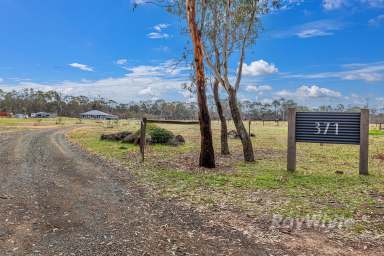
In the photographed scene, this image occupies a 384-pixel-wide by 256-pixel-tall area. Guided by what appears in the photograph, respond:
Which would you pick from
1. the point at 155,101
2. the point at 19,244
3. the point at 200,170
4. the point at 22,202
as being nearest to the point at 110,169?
the point at 200,170

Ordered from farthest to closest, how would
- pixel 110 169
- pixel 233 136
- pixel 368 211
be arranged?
1. pixel 233 136
2. pixel 110 169
3. pixel 368 211

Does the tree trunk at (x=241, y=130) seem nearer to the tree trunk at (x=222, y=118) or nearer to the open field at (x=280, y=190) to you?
the open field at (x=280, y=190)

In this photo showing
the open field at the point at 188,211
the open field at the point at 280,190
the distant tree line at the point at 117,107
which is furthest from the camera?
the distant tree line at the point at 117,107

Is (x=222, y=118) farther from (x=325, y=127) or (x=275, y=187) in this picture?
(x=275, y=187)

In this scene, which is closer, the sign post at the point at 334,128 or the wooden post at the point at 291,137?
the sign post at the point at 334,128

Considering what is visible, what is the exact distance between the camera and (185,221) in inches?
207

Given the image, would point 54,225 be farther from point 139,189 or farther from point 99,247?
point 139,189

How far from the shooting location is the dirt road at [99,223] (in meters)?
4.11

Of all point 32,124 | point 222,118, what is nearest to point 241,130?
point 222,118

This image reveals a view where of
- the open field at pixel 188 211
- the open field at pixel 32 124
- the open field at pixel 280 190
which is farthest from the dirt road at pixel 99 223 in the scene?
the open field at pixel 32 124

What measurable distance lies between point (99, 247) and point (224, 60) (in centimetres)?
1037

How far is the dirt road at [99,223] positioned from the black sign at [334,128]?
16.5 ft

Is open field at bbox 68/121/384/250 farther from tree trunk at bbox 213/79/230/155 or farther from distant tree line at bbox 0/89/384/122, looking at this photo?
distant tree line at bbox 0/89/384/122

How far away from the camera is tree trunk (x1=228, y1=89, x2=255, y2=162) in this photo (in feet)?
40.5
